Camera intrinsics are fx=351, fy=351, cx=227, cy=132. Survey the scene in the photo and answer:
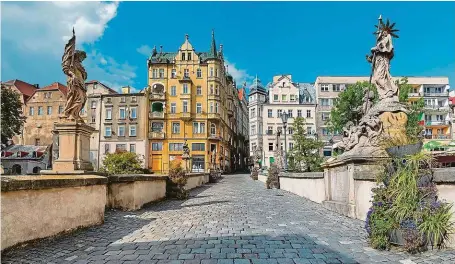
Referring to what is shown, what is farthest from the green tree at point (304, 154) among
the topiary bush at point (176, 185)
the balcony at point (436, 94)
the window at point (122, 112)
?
the balcony at point (436, 94)

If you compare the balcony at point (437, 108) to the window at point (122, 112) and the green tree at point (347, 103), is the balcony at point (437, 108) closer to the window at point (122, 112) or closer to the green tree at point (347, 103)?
the green tree at point (347, 103)

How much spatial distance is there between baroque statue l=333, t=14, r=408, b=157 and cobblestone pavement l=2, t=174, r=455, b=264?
75.7 inches

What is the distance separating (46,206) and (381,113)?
25.4 ft

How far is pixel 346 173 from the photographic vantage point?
9.05 m

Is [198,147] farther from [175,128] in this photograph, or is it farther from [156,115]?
[156,115]

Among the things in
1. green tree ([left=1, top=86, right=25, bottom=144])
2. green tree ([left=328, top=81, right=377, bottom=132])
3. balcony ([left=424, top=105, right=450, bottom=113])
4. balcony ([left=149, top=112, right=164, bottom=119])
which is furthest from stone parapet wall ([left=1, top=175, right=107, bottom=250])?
balcony ([left=424, top=105, right=450, bottom=113])

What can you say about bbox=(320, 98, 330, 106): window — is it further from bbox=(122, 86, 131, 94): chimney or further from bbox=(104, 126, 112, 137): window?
bbox=(104, 126, 112, 137): window

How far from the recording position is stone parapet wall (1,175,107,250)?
16.2ft

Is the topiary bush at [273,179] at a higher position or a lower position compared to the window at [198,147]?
lower

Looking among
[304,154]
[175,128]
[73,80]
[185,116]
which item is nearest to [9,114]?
[175,128]

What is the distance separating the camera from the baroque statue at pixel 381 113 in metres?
8.56

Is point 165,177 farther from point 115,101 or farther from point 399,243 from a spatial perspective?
point 115,101

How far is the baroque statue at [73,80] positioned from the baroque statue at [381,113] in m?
6.99

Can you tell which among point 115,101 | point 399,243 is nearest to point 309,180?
point 399,243
